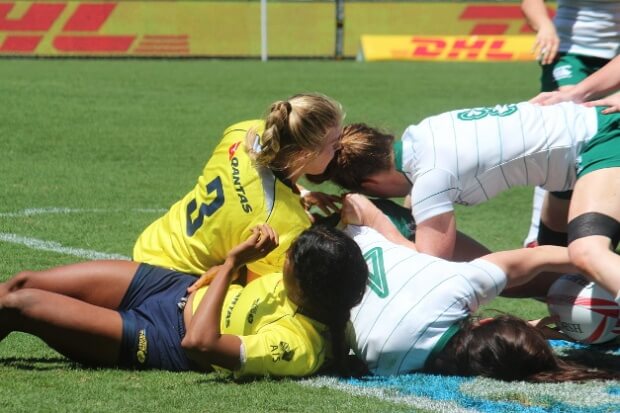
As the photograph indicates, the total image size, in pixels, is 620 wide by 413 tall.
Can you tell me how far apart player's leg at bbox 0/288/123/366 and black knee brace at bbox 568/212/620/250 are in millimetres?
1823

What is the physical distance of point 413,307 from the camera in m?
Result: 4.31

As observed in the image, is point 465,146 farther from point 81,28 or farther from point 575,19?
point 81,28

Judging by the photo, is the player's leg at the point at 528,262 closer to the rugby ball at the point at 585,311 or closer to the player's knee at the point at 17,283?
the rugby ball at the point at 585,311

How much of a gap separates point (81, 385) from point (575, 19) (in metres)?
4.07

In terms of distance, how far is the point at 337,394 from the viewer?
406 centimetres

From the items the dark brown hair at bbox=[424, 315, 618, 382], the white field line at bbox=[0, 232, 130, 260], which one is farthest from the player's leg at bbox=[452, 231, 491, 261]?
the white field line at bbox=[0, 232, 130, 260]

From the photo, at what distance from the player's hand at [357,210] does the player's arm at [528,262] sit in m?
0.66

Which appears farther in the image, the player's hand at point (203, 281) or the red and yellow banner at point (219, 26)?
the red and yellow banner at point (219, 26)

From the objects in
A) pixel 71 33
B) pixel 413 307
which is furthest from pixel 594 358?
pixel 71 33

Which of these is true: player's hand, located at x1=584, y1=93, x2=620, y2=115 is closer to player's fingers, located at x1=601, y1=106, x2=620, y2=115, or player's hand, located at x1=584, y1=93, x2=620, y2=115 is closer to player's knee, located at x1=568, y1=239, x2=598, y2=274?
player's fingers, located at x1=601, y1=106, x2=620, y2=115

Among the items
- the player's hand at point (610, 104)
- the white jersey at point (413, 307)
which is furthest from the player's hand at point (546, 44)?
the white jersey at point (413, 307)

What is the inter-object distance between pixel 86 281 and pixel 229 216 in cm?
63

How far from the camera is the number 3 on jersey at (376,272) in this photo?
14.6 feet

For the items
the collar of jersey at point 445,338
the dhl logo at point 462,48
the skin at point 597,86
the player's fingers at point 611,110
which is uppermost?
the player's fingers at point 611,110
